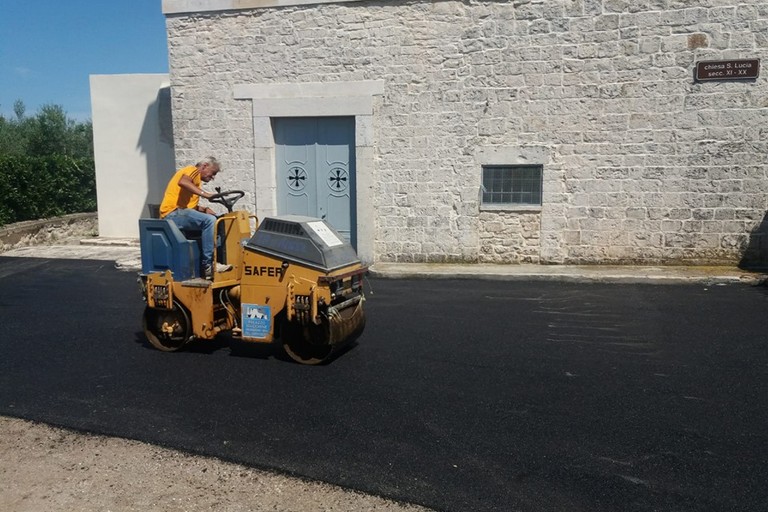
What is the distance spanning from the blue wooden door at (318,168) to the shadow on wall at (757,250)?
594 centimetres

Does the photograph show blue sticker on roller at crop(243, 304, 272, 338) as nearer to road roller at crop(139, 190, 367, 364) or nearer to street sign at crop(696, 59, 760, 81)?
road roller at crop(139, 190, 367, 364)

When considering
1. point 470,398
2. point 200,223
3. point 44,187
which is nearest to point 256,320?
point 200,223

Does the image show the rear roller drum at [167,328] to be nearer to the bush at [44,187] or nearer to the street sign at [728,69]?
the street sign at [728,69]

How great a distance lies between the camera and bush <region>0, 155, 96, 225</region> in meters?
13.7

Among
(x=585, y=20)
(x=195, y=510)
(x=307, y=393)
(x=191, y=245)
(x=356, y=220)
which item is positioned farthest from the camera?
(x=356, y=220)

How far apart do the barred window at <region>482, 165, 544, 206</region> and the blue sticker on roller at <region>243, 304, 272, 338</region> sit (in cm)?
535

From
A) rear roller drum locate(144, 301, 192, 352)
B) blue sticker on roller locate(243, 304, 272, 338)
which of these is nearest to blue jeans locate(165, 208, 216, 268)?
rear roller drum locate(144, 301, 192, 352)

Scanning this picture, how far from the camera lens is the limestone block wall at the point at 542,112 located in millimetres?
9102

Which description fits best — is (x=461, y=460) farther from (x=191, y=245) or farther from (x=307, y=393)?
(x=191, y=245)

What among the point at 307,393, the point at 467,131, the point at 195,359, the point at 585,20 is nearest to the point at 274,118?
the point at 467,131

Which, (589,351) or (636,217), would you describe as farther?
(636,217)

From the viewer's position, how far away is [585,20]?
9.28m

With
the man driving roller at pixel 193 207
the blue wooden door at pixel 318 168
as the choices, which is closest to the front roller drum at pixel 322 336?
the man driving roller at pixel 193 207

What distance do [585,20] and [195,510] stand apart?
337 inches
